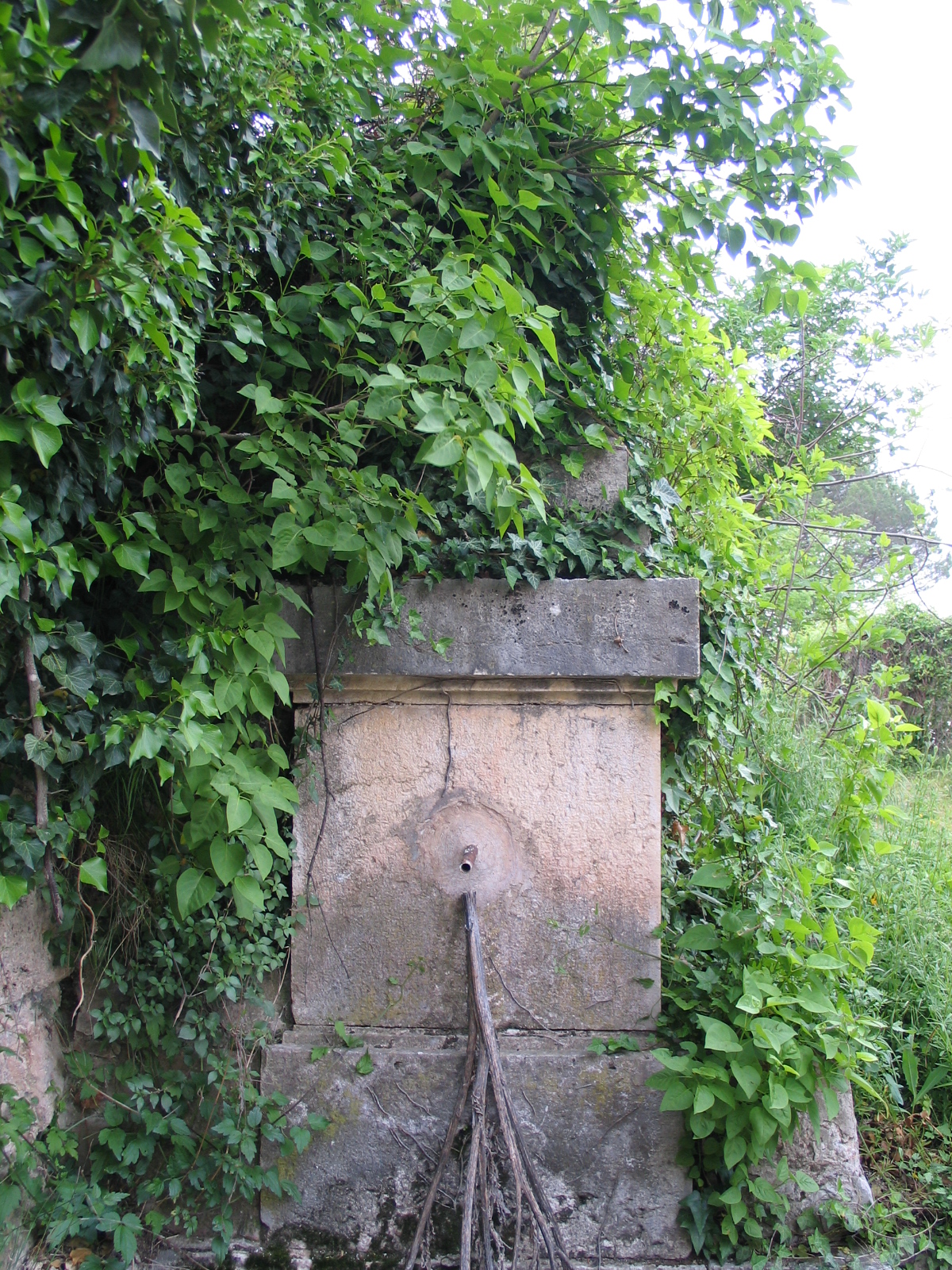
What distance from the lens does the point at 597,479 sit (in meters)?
2.55

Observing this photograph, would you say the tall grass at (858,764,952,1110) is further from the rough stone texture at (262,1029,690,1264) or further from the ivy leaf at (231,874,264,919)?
the ivy leaf at (231,874,264,919)

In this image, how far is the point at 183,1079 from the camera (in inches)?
86.5

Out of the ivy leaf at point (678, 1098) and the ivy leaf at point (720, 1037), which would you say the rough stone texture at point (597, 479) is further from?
the ivy leaf at point (678, 1098)

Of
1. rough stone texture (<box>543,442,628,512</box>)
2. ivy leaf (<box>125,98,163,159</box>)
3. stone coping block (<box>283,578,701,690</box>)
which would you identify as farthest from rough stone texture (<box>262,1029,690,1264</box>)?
ivy leaf (<box>125,98,163,159</box>)

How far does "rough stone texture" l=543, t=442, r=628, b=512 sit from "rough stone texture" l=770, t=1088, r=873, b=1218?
1.89m

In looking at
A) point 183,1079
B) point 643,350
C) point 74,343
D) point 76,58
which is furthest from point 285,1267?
point 643,350

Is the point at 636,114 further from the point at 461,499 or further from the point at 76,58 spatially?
the point at 76,58

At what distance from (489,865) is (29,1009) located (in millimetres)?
1335

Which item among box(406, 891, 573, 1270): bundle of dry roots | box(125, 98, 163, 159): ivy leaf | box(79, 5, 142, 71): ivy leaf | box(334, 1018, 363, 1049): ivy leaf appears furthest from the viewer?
box(334, 1018, 363, 1049): ivy leaf

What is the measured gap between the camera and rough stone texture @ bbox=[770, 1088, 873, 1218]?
2.20 metres

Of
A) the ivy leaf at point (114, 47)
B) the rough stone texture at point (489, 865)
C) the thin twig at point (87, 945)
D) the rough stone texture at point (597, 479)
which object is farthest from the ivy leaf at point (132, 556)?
the rough stone texture at point (597, 479)

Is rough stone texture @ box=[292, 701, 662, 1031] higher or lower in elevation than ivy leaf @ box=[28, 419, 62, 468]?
lower

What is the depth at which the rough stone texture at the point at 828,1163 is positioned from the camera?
220cm

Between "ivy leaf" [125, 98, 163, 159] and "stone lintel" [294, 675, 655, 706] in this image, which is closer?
"ivy leaf" [125, 98, 163, 159]
